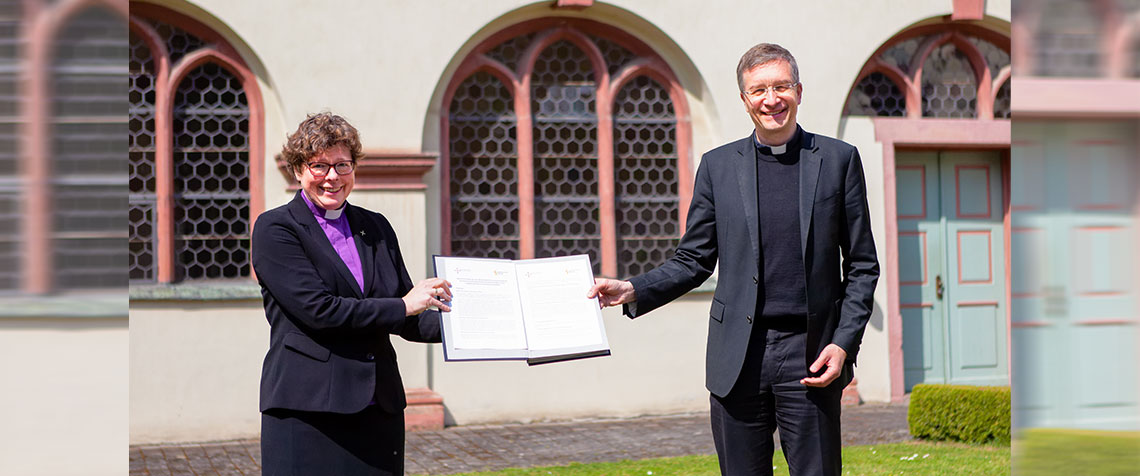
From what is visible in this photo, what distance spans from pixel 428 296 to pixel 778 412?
121cm

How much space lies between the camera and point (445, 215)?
9.65 m

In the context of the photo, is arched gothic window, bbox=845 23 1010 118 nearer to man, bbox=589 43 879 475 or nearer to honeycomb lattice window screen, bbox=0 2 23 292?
man, bbox=589 43 879 475

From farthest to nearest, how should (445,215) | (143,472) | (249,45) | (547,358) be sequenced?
A: 1. (445,215)
2. (249,45)
3. (143,472)
4. (547,358)

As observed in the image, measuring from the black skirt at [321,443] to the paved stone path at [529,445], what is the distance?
4217 millimetres

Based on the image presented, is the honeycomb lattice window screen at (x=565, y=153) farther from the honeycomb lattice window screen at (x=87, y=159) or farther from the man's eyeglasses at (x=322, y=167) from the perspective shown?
the honeycomb lattice window screen at (x=87, y=159)

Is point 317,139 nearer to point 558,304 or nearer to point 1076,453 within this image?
point 558,304

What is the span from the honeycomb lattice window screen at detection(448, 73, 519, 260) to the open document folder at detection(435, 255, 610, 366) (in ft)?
19.7

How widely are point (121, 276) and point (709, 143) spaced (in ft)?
29.6

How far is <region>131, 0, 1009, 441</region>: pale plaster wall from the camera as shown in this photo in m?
9.01

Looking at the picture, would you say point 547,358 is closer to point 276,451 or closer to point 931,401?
point 276,451

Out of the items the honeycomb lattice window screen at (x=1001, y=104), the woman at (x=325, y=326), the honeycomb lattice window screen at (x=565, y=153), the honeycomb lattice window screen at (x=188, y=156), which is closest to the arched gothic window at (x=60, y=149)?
the woman at (x=325, y=326)

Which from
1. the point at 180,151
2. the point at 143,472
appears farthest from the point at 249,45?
the point at 143,472

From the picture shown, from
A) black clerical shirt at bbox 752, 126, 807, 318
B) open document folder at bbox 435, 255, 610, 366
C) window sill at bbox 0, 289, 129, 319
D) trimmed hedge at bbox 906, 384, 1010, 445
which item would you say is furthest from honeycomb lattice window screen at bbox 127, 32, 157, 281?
window sill at bbox 0, 289, 129, 319

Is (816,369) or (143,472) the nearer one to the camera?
(816,369)
